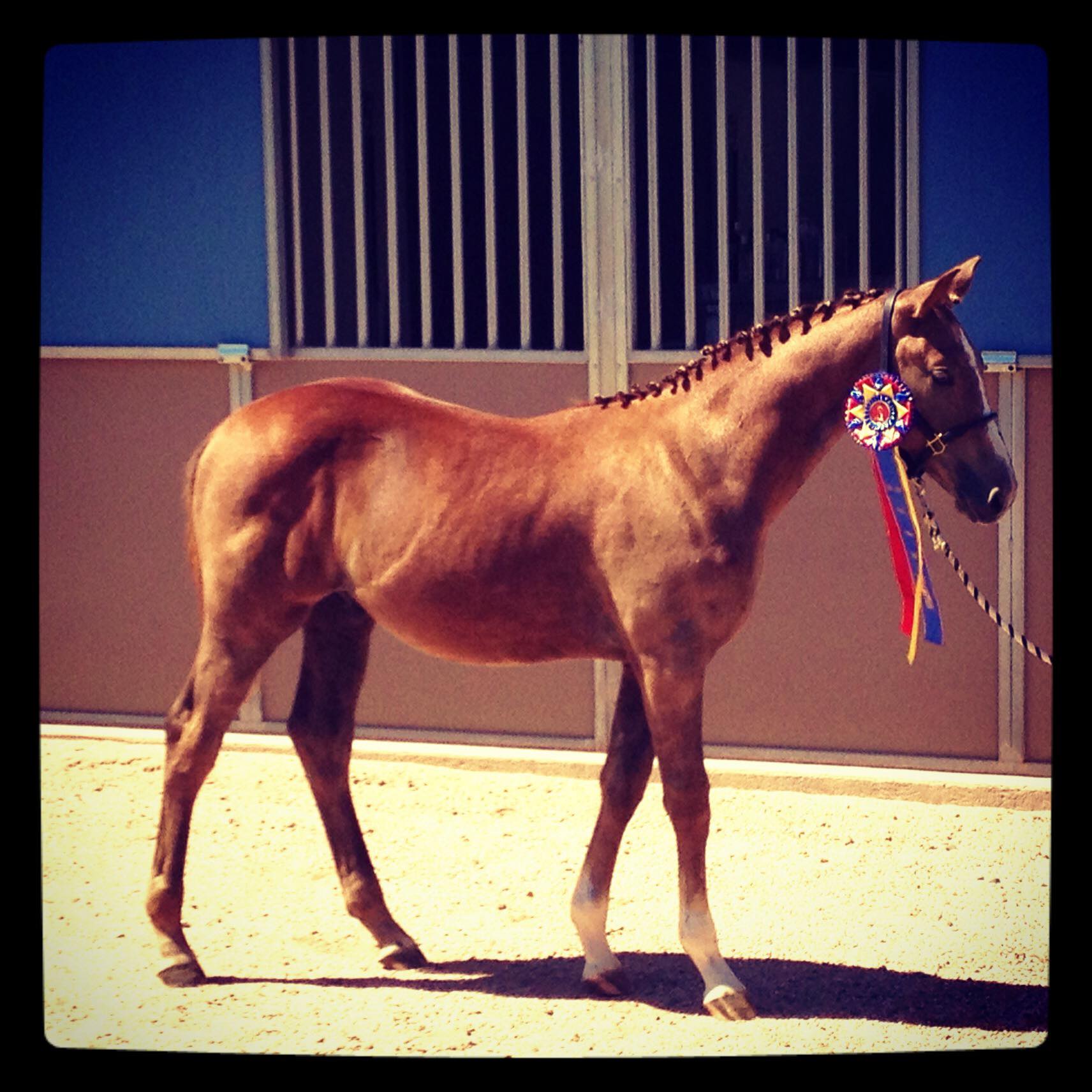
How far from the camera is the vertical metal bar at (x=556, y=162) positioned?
517 cm

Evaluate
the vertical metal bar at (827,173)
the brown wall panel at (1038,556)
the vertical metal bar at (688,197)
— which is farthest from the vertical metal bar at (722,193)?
the brown wall panel at (1038,556)

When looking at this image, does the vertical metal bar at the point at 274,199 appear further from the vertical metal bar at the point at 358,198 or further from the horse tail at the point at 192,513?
the horse tail at the point at 192,513

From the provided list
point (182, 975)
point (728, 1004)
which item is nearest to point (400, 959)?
point (182, 975)

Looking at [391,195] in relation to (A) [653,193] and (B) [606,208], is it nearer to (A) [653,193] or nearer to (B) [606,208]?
(B) [606,208]

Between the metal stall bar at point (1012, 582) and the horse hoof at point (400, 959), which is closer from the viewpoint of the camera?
the horse hoof at point (400, 959)

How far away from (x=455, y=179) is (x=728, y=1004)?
2.67m

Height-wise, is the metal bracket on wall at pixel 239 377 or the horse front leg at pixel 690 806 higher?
the metal bracket on wall at pixel 239 377

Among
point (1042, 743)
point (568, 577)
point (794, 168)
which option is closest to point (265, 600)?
point (568, 577)

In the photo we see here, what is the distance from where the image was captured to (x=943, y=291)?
3.52 metres

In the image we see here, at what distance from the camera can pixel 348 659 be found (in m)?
4.20

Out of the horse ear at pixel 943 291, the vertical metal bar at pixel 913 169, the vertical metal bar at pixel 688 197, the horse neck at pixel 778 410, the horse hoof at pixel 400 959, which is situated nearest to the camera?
the horse ear at pixel 943 291

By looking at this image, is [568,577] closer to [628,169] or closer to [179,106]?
[179,106]

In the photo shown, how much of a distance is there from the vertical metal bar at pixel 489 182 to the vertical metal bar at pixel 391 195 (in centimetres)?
28

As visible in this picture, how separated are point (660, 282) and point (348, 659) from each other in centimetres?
180
